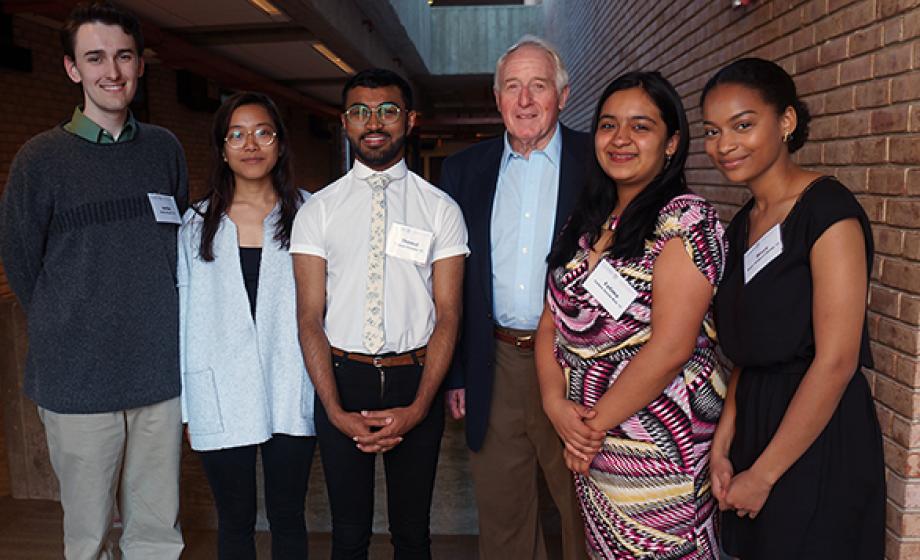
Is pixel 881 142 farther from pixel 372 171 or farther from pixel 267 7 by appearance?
pixel 267 7

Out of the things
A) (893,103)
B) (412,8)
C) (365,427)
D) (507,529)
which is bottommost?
(507,529)

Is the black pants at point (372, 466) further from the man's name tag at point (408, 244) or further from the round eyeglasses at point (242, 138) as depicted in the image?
the round eyeglasses at point (242, 138)

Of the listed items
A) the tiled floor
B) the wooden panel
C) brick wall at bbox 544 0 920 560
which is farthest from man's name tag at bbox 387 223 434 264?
the wooden panel

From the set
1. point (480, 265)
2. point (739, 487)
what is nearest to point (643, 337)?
point (739, 487)

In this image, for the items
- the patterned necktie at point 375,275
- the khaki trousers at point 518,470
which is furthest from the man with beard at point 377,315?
the khaki trousers at point 518,470

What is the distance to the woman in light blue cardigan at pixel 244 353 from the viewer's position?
2.04 meters

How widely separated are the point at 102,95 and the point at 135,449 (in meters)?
1.16

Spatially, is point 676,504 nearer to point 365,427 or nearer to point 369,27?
point 365,427

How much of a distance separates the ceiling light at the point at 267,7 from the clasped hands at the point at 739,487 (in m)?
6.09

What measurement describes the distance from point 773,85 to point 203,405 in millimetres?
1878

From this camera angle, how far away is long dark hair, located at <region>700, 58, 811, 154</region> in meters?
1.56

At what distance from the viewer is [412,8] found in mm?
11555

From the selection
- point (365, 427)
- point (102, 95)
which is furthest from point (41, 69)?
point (365, 427)

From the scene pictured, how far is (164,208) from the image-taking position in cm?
210
